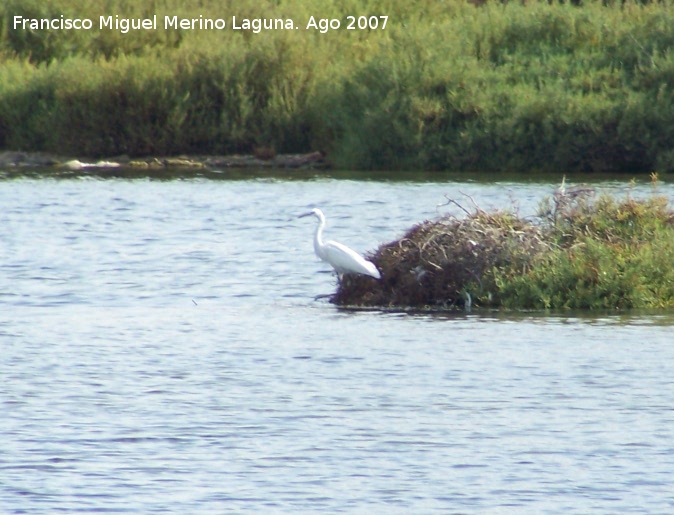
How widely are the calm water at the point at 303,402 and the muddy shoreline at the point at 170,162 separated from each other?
62.9 ft

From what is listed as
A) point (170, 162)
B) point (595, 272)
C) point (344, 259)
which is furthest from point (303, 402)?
point (170, 162)

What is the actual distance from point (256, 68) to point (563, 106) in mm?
8959

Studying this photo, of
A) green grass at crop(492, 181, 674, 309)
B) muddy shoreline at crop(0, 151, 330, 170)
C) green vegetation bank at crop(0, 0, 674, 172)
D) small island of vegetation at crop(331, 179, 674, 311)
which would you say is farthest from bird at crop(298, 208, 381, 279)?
muddy shoreline at crop(0, 151, 330, 170)

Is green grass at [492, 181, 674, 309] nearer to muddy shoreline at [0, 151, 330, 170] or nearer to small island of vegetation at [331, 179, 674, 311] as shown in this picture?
small island of vegetation at [331, 179, 674, 311]

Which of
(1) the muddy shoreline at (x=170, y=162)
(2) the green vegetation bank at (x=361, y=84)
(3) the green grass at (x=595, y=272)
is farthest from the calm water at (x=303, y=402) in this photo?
(1) the muddy shoreline at (x=170, y=162)

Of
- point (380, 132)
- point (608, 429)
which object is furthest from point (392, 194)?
point (608, 429)

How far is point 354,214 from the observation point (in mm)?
26531

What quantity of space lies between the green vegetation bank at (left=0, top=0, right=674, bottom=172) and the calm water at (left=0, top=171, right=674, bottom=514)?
16.6 meters

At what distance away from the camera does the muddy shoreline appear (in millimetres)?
39000

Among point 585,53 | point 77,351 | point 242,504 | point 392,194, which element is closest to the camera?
point 242,504

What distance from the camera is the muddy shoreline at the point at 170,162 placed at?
3900 cm

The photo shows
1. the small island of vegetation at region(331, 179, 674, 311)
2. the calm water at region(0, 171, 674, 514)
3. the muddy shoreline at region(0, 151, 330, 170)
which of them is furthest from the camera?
the muddy shoreline at region(0, 151, 330, 170)

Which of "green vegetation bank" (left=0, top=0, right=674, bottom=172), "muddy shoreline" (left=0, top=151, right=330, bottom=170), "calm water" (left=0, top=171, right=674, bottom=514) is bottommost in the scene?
"calm water" (left=0, top=171, right=674, bottom=514)

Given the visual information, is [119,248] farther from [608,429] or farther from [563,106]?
[563,106]
